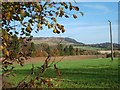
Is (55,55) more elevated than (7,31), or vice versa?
(7,31)

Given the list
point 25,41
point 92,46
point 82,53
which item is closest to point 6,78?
point 25,41

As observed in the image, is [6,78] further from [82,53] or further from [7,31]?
[82,53]

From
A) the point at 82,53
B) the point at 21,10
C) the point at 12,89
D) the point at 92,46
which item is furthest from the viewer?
the point at 92,46

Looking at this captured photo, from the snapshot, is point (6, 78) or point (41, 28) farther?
point (6, 78)

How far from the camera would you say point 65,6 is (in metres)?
4.00

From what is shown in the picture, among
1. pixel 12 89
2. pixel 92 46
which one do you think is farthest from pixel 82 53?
pixel 12 89

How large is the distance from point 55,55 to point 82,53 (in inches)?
2622

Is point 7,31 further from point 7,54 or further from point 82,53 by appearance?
point 82,53

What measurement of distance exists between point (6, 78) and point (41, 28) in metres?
0.86

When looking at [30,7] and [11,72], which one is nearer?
[30,7]

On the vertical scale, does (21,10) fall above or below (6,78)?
above

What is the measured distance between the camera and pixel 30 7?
13.0ft

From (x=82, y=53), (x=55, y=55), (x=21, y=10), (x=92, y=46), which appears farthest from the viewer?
(x=92, y=46)

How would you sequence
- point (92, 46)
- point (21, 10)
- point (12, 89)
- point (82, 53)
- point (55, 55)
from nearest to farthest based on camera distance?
1. point (21, 10)
2. point (55, 55)
3. point (12, 89)
4. point (82, 53)
5. point (92, 46)
